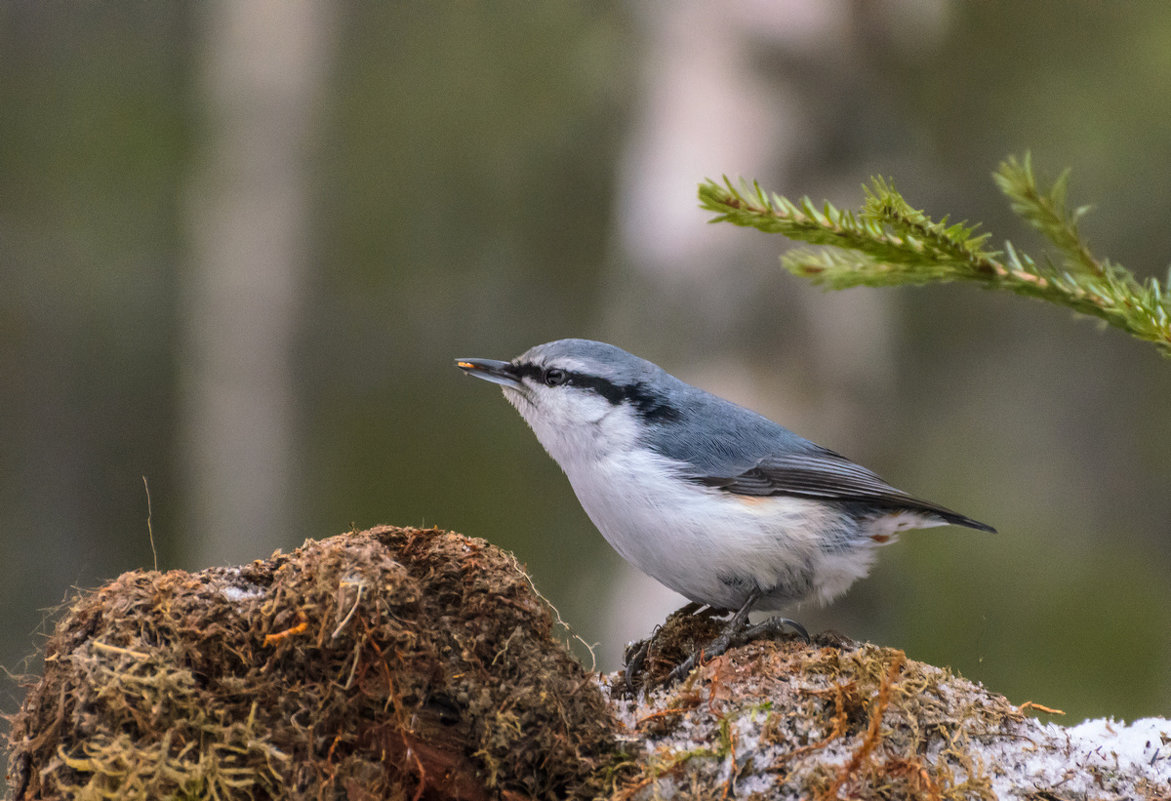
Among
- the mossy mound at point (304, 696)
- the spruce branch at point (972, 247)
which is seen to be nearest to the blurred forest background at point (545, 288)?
the spruce branch at point (972, 247)

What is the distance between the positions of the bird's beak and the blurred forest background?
2206mm

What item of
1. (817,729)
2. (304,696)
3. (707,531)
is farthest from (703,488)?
(304,696)

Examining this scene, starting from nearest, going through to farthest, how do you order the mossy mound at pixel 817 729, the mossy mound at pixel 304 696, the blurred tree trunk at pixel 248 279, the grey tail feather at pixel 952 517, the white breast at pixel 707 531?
the mossy mound at pixel 304 696 → the mossy mound at pixel 817 729 → the white breast at pixel 707 531 → the grey tail feather at pixel 952 517 → the blurred tree trunk at pixel 248 279

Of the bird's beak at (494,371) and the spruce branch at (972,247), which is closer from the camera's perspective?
the spruce branch at (972,247)

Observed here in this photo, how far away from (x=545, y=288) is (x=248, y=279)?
259 centimetres

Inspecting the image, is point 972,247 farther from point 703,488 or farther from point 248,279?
point 248,279

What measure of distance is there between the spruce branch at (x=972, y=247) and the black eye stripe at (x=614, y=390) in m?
1.26

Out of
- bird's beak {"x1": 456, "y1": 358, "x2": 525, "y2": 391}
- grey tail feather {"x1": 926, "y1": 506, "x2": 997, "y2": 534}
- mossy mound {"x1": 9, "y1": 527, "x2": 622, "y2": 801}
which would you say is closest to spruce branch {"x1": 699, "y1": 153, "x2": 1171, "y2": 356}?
mossy mound {"x1": 9, "y1": 527, "x2": 622, "y2": 801}

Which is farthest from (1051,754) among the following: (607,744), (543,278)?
(543,278)

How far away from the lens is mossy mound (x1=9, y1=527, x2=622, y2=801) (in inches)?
68.9

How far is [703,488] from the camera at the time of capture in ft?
9.92

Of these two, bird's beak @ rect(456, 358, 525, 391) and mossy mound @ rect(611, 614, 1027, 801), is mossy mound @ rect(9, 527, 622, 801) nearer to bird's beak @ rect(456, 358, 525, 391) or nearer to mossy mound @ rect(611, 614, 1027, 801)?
mossy mound @ rect(611, 614, 1027, 801)

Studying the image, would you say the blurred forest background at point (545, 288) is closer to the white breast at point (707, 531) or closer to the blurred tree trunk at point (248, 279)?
the blurred tree trunk at point (248, 279)

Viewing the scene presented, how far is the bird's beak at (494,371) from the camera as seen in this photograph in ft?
10.4
